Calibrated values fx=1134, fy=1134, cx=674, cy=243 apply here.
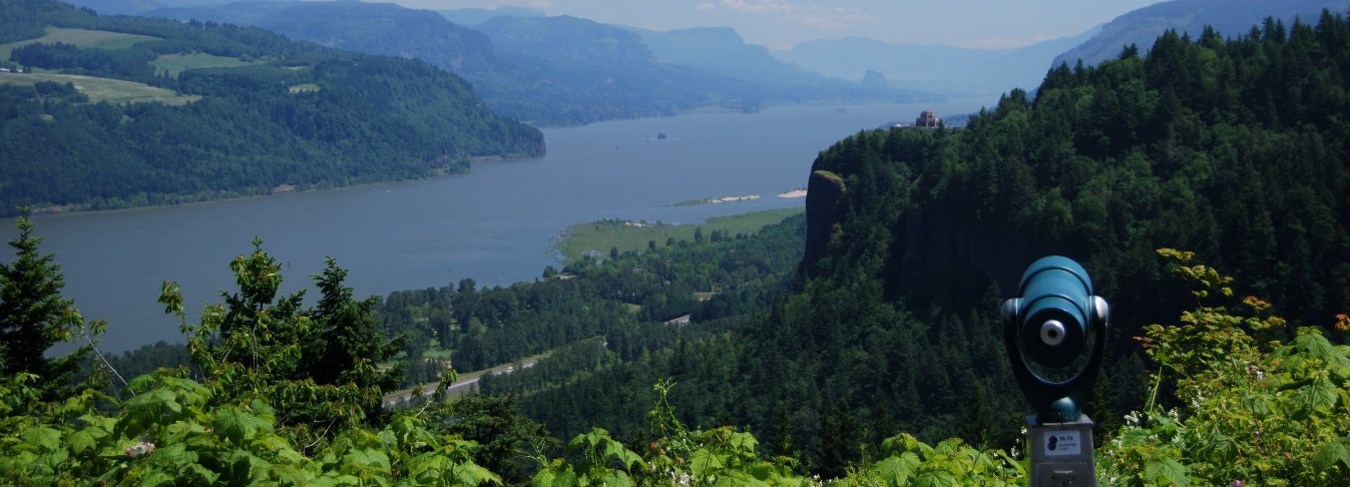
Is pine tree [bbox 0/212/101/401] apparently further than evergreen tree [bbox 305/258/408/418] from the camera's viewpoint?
Yes

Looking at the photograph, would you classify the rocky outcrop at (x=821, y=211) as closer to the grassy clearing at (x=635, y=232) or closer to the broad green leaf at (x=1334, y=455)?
the grassy clearing at (x=635, y=232)

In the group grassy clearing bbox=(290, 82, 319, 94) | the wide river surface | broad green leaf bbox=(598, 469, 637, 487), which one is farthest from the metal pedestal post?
grassy clearing bbox=(290, 82, 319, 94)

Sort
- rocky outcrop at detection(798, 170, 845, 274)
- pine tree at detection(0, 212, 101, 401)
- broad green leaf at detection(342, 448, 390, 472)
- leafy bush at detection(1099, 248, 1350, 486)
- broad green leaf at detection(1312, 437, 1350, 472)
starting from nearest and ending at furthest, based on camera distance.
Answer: broad green leaf at detection(1312, 437, 1350, 472) < leafy bush at detection(1099, 248, 1350, 486) < broad green leaf at detection(342, 448, 390, 472) < pine tree at detection(0, 212, 101, 401) < rocky outcrop at detection(798, 170, 845, 274)

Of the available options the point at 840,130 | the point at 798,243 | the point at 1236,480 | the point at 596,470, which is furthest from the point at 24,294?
the point at 840,130

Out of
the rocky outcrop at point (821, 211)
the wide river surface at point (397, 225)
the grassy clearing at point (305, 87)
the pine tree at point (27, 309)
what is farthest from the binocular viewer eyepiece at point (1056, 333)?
the grassy clearing at point (305, 87)

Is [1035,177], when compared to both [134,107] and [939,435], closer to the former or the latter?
[939,435]

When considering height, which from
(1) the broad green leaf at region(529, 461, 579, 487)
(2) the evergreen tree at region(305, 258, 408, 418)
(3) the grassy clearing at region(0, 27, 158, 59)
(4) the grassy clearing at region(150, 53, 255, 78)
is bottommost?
(2) the evergreen tree at region(305, 258, 408, 418)

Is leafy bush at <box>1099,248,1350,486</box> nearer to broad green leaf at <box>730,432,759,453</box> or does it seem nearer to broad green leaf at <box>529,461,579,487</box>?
broad green leaf at <box>730,432,759,453</box>
